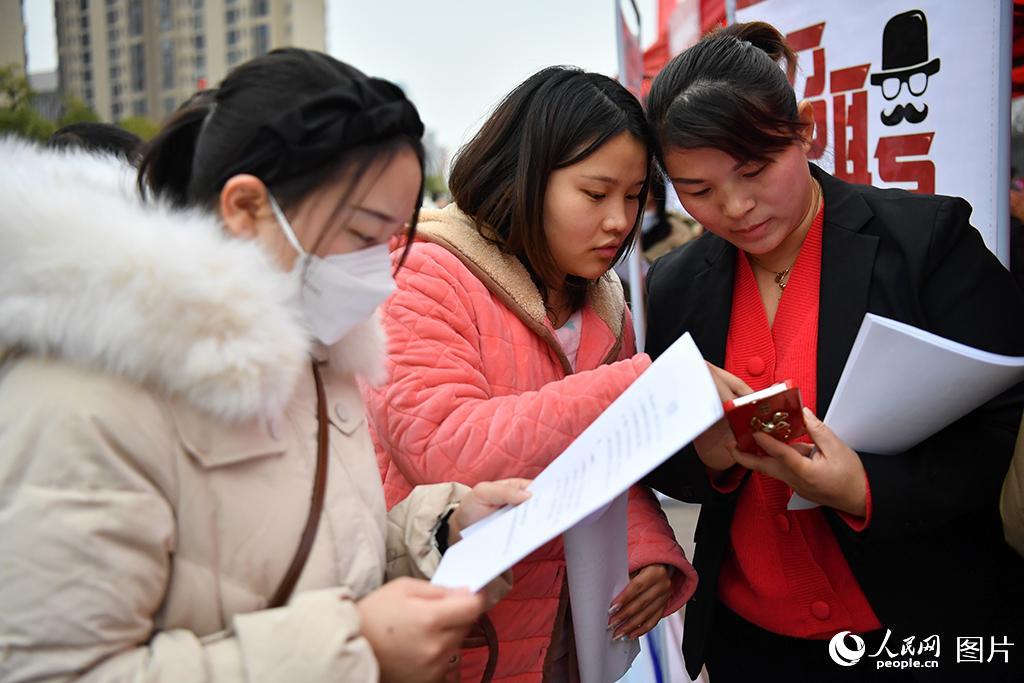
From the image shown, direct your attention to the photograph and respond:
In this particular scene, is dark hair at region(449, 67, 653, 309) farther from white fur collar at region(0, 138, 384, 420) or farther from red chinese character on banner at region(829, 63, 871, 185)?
red chinese character on banner at region(829, 63, 871, 185)

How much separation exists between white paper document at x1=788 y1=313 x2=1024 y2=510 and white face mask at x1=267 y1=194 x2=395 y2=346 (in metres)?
0.72

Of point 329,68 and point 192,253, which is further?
point 329,68

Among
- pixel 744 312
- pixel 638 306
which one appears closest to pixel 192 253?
pixel 744 312

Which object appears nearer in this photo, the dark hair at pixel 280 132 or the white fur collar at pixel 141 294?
the white fur collar at pixel 141 294

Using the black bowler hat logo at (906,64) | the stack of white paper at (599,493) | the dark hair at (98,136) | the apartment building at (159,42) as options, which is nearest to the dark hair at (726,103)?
the stack of white paper at (599,493)

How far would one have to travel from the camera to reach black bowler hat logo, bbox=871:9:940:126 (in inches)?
82.8

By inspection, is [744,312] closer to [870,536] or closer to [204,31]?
[870,536]

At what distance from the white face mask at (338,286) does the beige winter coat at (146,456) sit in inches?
2.4

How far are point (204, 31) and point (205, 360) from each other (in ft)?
223

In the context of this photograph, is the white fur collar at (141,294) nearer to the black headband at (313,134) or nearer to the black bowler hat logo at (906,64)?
the black headband at (313,134)

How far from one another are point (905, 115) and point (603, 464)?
177cm

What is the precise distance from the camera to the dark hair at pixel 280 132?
94 centimetres

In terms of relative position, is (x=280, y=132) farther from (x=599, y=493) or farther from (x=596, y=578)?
(x=596, y=578)

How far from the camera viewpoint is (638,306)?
3623mm
